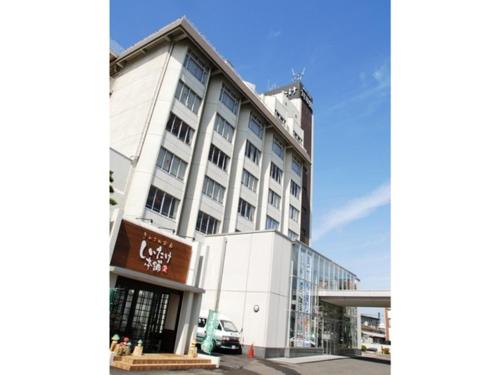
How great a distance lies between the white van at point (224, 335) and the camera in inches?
751

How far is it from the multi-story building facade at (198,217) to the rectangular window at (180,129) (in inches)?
3.2

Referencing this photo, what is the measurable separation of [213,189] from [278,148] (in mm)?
14022

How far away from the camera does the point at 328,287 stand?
28.5 meters

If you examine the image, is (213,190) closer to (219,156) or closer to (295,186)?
(219,156)

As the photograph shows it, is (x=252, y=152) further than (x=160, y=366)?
Yes

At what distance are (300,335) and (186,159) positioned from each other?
15.6 meters

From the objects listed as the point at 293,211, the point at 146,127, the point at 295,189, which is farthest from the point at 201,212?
the point at 295,189

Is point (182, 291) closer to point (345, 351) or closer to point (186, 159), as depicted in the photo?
point (186, 159)

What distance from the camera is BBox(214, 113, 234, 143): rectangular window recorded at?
1232 inches

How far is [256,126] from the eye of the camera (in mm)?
37250

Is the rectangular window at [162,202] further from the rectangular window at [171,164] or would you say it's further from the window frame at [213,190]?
the window frame at [213,190]

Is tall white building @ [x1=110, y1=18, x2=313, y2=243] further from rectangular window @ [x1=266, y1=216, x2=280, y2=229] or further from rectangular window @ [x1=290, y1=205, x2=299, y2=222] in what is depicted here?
rectangular window @ [x1=290, y1=205, x2=299, y2=222]
